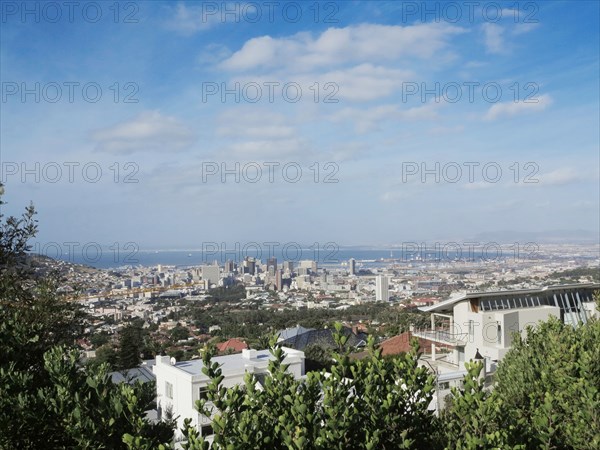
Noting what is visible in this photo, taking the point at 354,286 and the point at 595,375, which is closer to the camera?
the point at 595,375

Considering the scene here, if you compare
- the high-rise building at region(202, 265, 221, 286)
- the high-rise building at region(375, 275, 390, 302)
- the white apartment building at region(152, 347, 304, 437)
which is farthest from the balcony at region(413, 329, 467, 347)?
the high-rise building at region(202, 265, 221, 286)

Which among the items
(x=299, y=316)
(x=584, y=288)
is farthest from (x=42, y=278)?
(x=299, y=316)

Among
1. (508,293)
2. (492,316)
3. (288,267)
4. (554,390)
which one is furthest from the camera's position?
(288,267)

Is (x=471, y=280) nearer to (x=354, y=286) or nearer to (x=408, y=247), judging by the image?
(x=408, y=247)

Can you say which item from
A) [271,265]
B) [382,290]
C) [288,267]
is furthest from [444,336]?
[288,267]

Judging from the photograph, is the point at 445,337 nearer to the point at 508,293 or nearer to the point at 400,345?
the point at 508,293

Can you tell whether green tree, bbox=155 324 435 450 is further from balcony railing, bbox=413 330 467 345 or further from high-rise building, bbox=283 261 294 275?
high-rise building, bbox=283 261 294 275

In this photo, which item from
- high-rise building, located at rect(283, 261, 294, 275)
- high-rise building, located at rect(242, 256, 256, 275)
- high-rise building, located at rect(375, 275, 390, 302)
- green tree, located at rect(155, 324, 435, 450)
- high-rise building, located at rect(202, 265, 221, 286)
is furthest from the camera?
high-rise building, located at rect(283, 261, 294, 275)
